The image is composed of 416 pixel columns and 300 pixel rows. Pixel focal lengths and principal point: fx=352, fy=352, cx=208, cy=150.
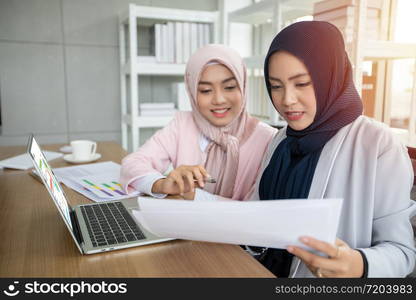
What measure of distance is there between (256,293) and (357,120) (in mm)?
495

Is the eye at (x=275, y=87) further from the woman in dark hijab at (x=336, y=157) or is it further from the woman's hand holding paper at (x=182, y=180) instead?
the woman's hand holding paper at (x=182, y=180)

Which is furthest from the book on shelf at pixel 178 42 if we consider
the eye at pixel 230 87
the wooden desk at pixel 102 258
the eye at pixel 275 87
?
the wooden desk at pixel 102 258

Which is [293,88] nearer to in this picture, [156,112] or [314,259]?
[314,259]

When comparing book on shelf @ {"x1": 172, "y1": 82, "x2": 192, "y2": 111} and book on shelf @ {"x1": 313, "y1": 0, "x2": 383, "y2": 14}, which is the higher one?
book on shelf @ {"x1": 313, "y1": 0, "x2": 383, "y2": 14}

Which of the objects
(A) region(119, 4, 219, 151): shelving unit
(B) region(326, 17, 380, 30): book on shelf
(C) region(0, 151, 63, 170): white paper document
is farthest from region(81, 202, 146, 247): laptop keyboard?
(A) region(119, 4, 219, 151): shelving unit

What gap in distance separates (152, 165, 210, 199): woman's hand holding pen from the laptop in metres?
0.09

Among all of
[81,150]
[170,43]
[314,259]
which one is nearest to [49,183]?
[314,259]

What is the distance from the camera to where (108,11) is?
270 centimetres

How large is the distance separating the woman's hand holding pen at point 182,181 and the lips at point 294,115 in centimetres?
25

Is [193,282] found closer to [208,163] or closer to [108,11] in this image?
[208,163]

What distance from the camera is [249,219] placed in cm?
50

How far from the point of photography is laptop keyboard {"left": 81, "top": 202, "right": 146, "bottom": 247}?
0.74 m

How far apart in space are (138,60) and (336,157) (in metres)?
1.96

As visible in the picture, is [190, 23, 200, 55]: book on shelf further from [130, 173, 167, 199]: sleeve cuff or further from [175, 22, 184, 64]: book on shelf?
[130, 173, 167, 199]: sleeve cuff
